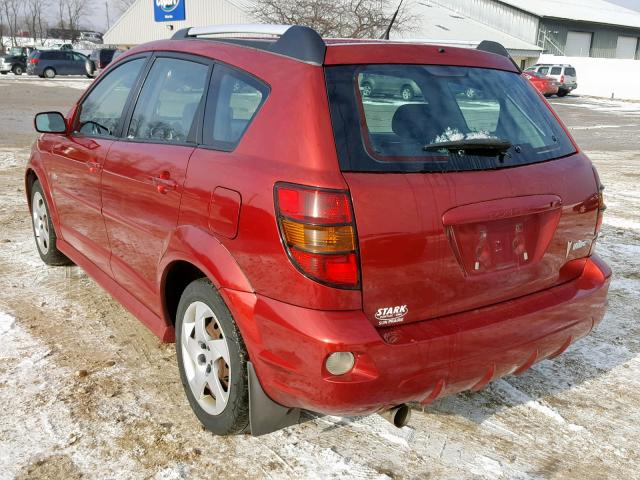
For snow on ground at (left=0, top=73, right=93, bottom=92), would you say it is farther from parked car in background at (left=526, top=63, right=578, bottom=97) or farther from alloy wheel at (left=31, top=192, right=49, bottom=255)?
alloy wheel at (left=31, top=192, right=49, bottom=255)

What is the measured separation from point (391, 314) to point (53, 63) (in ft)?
138

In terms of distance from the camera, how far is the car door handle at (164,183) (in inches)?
116

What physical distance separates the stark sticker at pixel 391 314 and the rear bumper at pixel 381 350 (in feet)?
0.12

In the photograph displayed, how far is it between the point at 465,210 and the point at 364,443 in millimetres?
1183

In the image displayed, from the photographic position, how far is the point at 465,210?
2.47 metres

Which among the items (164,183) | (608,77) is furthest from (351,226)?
(608,77)

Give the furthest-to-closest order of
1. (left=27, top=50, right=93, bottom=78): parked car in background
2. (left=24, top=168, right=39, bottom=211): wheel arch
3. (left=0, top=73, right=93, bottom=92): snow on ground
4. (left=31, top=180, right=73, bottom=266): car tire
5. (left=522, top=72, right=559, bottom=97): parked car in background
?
(left=27, top=50, right=93, bottom=78): parked car in background < (left=522, top=72, right=559, bottom=97): parked car in background < (left=0, top=73, right=93, bottom=92): snow on ground < (left=24, top=168, right=39, bottom=211): wheel arch < (left=31, top=180, right=73, bottom=266): car tire

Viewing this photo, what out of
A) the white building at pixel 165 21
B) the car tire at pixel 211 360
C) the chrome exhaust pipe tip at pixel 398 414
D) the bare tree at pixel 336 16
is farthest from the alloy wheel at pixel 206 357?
the white building at pixel 165 21

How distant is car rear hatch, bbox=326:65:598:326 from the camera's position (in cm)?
238

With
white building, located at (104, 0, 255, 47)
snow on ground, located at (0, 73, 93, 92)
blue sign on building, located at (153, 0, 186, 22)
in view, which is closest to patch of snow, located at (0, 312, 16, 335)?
snow on ground, located at (0, 73, 93, 92)

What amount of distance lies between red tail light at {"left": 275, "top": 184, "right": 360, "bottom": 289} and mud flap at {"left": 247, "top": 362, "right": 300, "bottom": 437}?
1.73 feet

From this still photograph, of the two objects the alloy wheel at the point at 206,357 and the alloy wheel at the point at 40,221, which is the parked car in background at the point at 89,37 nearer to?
the alloy wheel at the point at 40,221

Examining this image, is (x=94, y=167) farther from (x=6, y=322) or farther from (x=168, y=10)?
(x=168, y=10)

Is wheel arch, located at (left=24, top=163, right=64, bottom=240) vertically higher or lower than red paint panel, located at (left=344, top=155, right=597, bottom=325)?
lower
